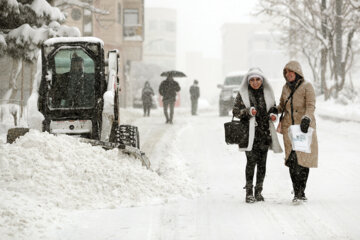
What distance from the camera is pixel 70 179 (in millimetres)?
7438

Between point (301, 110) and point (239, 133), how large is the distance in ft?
2.74

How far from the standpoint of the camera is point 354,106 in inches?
899

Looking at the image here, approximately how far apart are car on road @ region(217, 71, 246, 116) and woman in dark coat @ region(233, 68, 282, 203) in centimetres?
1800

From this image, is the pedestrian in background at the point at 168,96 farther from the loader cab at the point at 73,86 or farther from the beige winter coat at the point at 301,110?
the beige winter coat at the point at 301,110

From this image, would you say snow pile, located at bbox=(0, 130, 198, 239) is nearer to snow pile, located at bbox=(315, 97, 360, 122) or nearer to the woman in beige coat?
the woman in beige coat

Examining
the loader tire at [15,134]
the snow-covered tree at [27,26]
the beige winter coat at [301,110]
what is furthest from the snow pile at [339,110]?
the loader tire at [15,134]

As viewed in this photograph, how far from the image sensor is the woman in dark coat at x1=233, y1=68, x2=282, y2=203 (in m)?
7.12

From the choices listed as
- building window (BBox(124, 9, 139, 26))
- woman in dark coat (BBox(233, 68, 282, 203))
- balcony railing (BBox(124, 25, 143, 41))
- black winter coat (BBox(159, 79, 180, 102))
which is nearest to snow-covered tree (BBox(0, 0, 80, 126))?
black winter coat (BBox(159, 79, 180, 102))

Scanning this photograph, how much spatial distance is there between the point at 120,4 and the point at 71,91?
2804cm

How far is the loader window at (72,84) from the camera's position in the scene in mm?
10898

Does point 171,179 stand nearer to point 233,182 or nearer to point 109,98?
point 233,182

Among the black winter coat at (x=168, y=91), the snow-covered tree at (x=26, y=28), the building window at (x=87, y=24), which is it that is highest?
the building window at (x=87, y=24)

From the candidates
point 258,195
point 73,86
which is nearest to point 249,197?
point 258,195

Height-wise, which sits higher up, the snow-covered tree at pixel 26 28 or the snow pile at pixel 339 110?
the snow-covered tree at pixel 26 28
